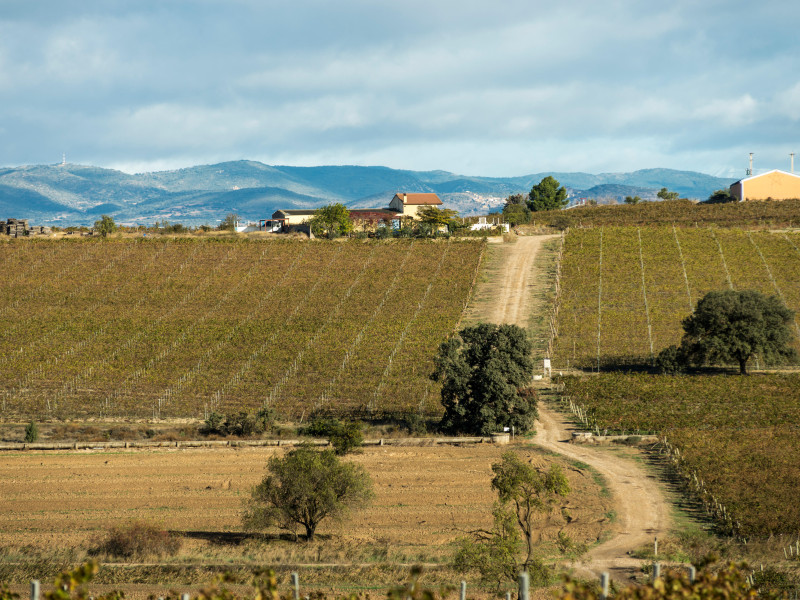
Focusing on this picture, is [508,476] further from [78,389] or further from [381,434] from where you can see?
[78,389]

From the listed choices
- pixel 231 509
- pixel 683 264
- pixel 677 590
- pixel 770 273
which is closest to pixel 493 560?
pixel 677 590

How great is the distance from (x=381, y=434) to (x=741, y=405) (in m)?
21.8

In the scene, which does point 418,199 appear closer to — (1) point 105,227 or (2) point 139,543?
(1) point 105,227

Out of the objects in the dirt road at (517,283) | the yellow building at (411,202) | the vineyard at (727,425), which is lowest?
the vineyard at (727,425)

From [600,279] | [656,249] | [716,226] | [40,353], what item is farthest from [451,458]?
[716,226]

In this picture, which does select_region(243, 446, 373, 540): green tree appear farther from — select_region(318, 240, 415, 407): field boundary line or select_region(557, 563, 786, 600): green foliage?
select_region(318, 240, 415, 407): field boundary line

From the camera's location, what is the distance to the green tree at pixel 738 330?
56.0m

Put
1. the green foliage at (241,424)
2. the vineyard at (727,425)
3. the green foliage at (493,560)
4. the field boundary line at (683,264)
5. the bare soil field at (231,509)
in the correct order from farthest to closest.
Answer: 1. the field boundary line at (683,264)
2. the green foliage at (241,424)
3. the vineyard at (727,425)
4. the bare soil field at (231,509)
5. the green foliage at (493,560)

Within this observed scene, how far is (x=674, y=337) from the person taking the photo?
220 ft

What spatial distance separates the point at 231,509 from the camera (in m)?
33.7

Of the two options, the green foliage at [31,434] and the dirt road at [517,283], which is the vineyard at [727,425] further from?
the green foliage at [31,434]

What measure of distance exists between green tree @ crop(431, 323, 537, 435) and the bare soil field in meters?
2.39

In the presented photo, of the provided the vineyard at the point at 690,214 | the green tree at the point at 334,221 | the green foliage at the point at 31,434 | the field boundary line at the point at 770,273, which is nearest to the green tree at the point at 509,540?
the green foliage at the point at 31,434

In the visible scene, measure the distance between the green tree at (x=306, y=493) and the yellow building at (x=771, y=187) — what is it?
113 m
